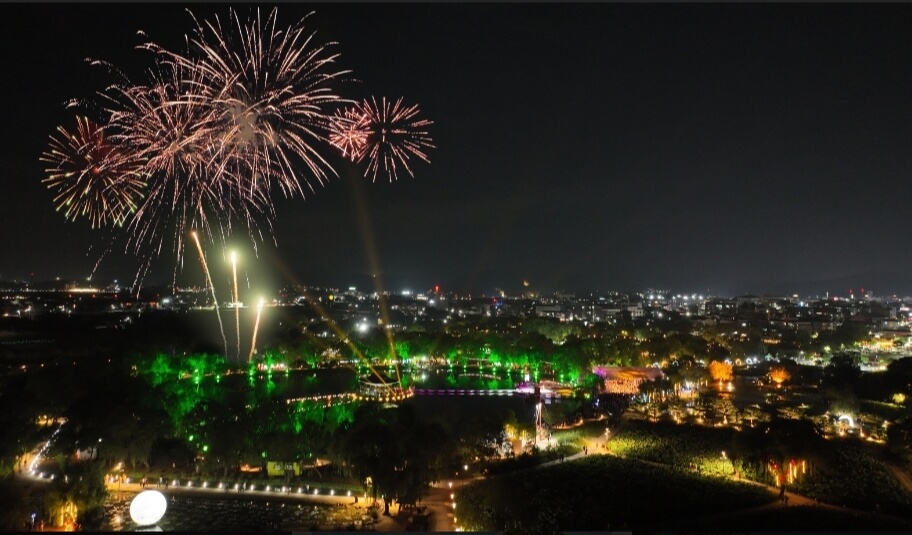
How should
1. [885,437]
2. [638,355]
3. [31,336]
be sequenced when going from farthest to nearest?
[31,336], [638,355], [885,437]

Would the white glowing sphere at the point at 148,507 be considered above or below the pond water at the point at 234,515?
above

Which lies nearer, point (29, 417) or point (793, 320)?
point (29, 417)

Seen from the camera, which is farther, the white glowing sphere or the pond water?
the pond water

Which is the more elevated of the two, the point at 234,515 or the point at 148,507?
the point at 148,507

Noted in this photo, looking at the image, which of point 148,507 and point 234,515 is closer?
point 148,507

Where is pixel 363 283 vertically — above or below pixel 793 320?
above

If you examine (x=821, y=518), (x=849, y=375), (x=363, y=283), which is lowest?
(x=821, y=518)

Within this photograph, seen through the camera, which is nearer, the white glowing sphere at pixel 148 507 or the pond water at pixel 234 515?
the white glowing sphere at pixel 148 507

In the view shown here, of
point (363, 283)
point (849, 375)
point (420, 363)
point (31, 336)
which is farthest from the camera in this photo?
point (363, 283)

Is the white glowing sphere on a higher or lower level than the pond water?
higher

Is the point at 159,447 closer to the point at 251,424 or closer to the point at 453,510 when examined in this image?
the point at 251,424

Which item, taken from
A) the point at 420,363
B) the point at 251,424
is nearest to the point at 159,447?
the point at 251,424
